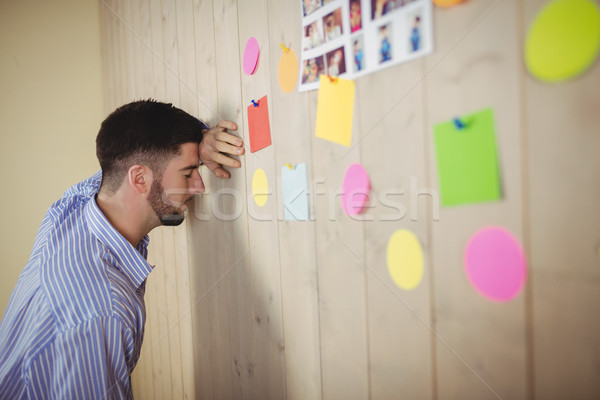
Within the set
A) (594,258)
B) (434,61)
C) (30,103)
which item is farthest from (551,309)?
(30,103)

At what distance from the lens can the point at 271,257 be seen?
90cm

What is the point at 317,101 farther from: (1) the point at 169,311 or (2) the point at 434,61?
(1) the point at 169,311

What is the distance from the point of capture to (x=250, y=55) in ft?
2.93

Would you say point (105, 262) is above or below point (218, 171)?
below

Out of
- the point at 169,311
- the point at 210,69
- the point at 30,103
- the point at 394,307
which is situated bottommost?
the point at 169,311

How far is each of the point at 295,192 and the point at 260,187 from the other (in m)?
0.15

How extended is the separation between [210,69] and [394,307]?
89 cm

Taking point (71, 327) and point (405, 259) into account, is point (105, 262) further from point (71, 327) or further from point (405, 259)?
point (405, 259)

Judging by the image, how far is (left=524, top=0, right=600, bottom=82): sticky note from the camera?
382 mm

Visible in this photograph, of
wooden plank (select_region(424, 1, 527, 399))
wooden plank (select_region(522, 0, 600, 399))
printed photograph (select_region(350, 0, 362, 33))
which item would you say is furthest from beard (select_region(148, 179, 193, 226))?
wooden plank (select_region(522, 0, 600, 399))

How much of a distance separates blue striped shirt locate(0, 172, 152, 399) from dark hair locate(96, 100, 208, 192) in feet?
0.85

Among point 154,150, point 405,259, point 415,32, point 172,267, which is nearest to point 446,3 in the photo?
point 415,32

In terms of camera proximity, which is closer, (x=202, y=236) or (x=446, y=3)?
(x=446, y=3)

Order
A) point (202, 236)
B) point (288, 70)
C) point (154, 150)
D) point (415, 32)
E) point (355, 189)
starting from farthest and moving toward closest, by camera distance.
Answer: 1. point (202, 236)
2. point (154, 150)
3. point (288, 70)
4. point (355, 189)
5. point (415, 32)
